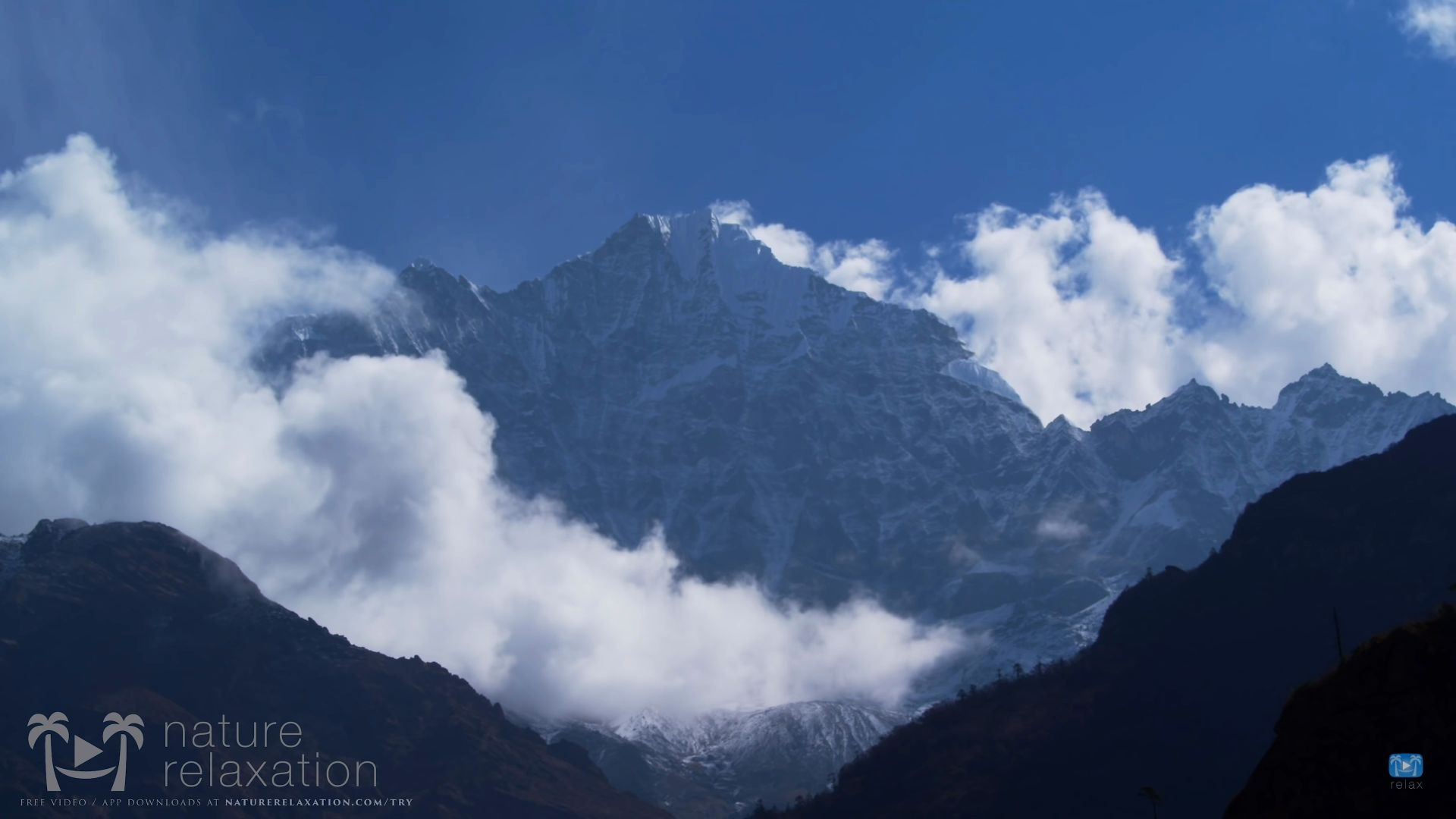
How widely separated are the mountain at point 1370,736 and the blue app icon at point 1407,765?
268 mm

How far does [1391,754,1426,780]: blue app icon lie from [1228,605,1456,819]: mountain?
10.5 inches

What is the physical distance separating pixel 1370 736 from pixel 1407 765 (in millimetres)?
2814

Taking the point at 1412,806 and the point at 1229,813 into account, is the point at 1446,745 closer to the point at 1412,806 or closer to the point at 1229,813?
the point at 1412,806

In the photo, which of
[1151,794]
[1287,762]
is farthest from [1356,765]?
[1151,794]

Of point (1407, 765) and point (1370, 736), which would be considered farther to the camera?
point (1370, 736)

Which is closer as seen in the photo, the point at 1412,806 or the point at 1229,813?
the point at 1412,806

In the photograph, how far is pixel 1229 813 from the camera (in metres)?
69.9

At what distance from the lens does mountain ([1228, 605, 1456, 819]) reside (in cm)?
6397

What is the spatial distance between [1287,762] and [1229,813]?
381 centimetres

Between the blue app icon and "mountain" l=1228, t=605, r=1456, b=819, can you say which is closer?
the blue app icon

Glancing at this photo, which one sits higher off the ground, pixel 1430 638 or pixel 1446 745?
pixel 1430 638

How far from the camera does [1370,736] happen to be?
218 feet

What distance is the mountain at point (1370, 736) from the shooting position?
2518 inches

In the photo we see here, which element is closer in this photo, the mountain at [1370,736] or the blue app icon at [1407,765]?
the blue app icon at [1407,765]
